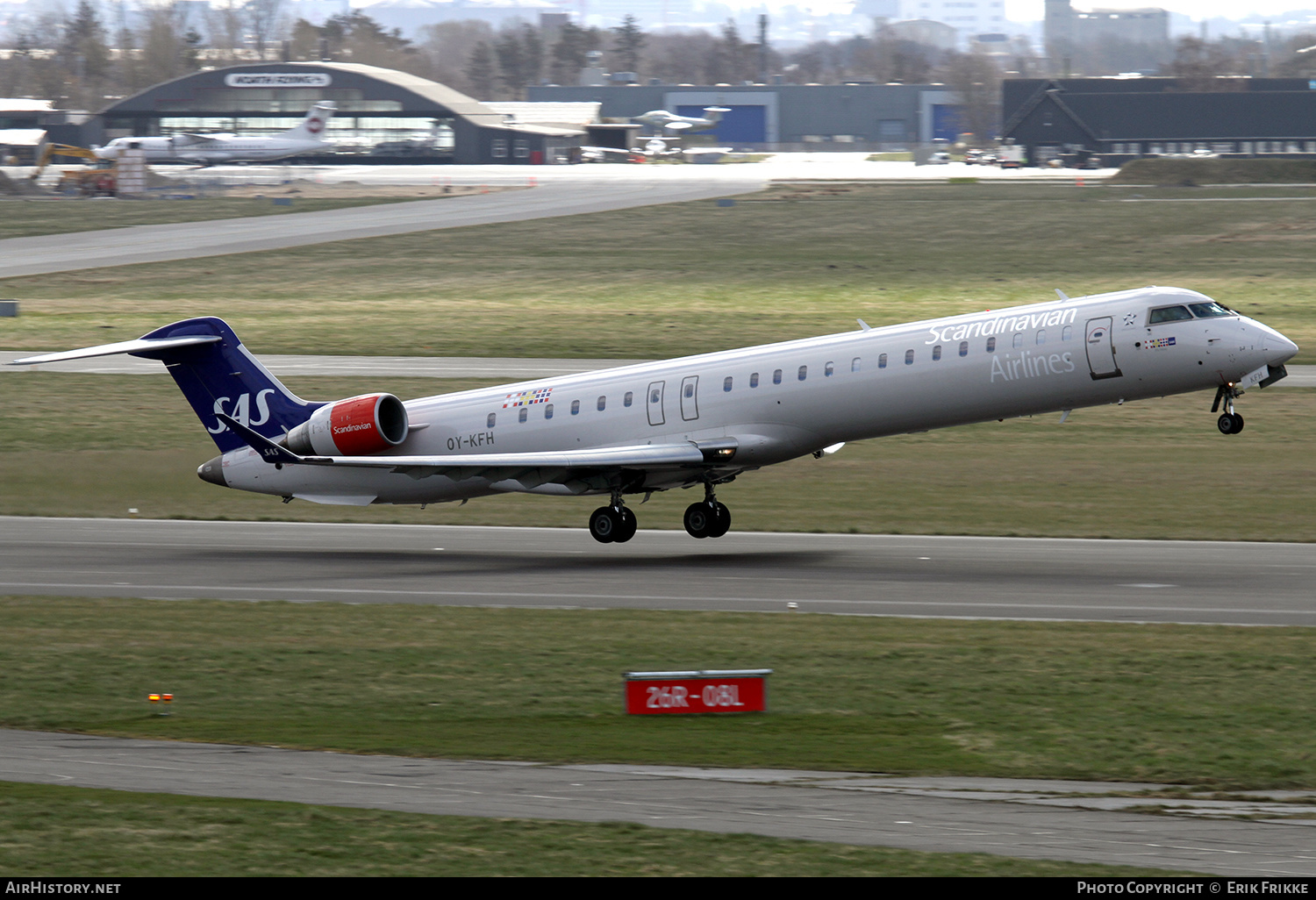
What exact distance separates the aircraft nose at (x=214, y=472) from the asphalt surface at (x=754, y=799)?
56.1ft

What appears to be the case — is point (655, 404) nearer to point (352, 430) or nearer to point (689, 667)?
point (352, 430)

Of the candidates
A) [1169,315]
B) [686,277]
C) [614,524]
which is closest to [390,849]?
[614,524]

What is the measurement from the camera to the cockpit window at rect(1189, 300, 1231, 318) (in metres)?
27.8

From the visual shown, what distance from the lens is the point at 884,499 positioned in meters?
35.9

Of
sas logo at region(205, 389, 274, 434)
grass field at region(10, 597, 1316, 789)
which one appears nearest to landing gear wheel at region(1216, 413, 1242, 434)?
grass field at region(10, 597, 1316, 789)

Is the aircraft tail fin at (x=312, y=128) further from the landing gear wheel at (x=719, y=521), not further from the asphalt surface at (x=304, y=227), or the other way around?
the landing gear wheel at (x=719, y=521)

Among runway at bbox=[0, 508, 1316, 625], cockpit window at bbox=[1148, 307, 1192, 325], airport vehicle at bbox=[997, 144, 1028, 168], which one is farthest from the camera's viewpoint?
airport vehicle at bbox=[997, 144, 1028, 168]

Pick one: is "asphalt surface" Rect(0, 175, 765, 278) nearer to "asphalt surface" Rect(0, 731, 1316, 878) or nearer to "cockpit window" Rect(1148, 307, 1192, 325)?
"cockpit window" Rect(1148, 307, 1192, 325)

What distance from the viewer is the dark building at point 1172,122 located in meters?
152

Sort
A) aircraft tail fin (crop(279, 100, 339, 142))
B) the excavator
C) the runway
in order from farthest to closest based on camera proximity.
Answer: aircraft tail fin (crop(279, 100, 339, 142)) → the excavator → the runway

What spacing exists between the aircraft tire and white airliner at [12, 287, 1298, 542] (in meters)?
0.03

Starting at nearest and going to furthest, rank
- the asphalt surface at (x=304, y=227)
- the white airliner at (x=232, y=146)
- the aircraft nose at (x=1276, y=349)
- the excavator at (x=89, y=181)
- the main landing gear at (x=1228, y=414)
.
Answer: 1. the aircraft nose at (x=1276, y=349)
2. the main landing gear at (x=1228, y=414)
3. the asphalt surface at (x=304, y=227)
4. the excavator at (x=89, y=181)
5. the white airliner at (x=232, y=146)

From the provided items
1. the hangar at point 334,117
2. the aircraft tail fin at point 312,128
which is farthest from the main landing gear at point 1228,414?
the hangar at point 334,117

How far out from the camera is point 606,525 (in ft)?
103
